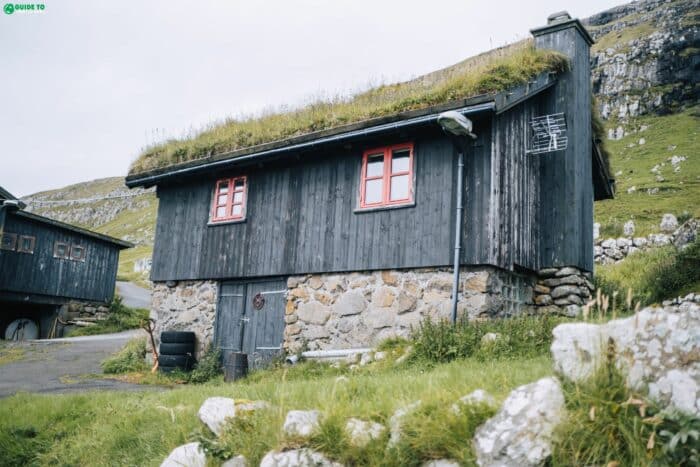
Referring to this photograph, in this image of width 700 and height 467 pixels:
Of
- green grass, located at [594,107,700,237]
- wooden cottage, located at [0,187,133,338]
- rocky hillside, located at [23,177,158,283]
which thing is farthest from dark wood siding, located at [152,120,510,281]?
rocky hillside, located at [23,177,158,283]

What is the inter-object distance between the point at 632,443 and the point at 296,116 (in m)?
12.1

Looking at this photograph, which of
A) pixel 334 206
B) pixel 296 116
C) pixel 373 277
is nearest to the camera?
pixel 373 277

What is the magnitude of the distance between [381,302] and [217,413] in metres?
6.25

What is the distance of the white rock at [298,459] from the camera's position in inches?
206

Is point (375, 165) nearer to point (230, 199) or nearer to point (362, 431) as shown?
point (230, 199)

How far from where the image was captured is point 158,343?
1628 centimetres

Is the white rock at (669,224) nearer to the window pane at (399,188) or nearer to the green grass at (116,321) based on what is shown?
the window pane at (399,188)

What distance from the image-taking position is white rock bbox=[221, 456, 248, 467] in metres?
5.77

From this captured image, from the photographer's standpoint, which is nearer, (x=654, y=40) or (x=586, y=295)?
(x=586, y=295)

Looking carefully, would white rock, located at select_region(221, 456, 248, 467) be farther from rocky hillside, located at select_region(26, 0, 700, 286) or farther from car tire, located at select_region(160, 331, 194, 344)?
rocky hillside, located at select_region(26, 0, 700, 286)

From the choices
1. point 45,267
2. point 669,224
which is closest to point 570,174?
point 669,224

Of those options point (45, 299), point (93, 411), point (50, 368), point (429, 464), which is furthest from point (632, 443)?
point (45, 299)

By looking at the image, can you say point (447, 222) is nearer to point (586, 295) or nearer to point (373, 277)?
point (373, 277)

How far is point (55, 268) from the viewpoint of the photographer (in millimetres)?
27969
